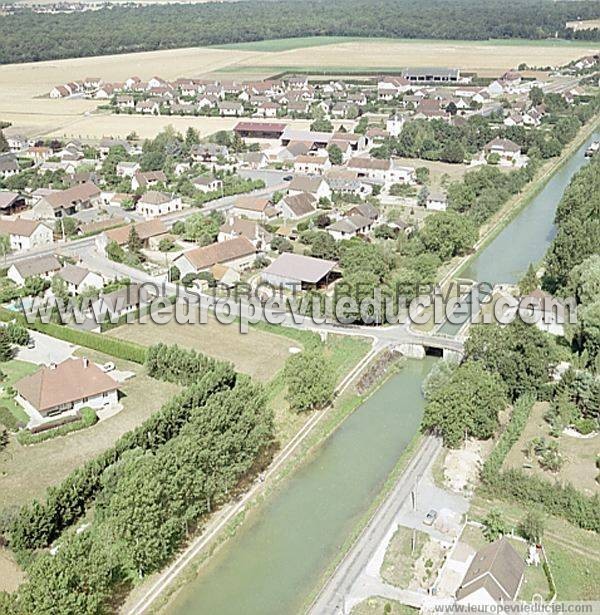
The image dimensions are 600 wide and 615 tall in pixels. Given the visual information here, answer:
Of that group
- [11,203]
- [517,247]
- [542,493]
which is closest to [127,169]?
[11,203]

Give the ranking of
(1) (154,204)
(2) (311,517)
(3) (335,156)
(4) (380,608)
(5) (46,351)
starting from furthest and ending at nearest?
(3) (335,156) → (1) (154,204) → (5) (46,351) → (2) (311,517) → (4) (380,608)

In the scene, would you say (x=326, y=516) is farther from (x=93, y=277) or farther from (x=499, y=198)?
(x=499, y=198)

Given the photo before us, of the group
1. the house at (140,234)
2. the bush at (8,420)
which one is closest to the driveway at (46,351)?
the bush at (8,420)

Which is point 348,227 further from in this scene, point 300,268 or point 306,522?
point 306,522

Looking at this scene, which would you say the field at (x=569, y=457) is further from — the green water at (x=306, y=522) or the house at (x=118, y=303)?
the house at (x=118, y=303)

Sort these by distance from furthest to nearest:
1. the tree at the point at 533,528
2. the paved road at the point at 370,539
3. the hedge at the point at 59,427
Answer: the hedge at the point at 59,427, the tree at the point at 533,528, the paved road at the point at 370,539

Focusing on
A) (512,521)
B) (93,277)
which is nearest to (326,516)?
(512,521)
